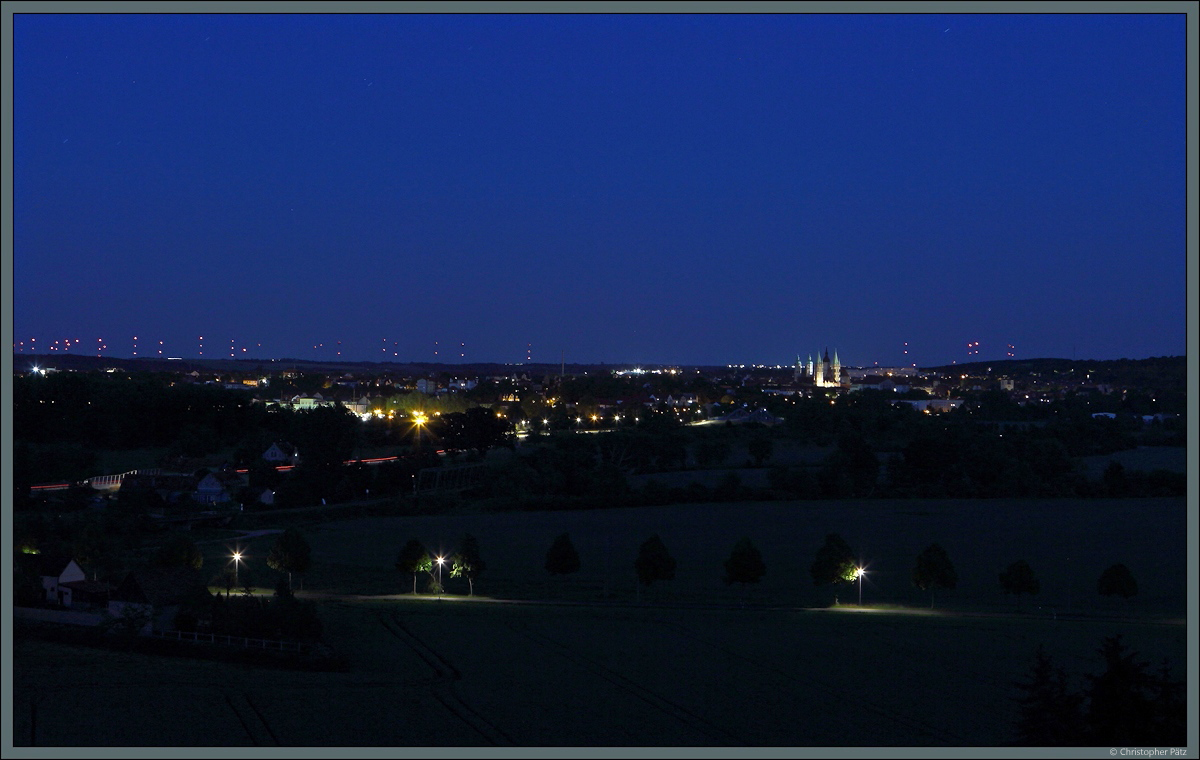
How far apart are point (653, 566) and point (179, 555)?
8445mm

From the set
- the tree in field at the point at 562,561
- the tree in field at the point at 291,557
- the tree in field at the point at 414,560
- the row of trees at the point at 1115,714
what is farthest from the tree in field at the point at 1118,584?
the tree in field at the point at 291,557

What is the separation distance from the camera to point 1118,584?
661 inches

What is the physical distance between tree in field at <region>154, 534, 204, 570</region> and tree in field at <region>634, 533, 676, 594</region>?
7.85 m

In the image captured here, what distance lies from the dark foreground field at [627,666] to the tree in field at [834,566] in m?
0.40

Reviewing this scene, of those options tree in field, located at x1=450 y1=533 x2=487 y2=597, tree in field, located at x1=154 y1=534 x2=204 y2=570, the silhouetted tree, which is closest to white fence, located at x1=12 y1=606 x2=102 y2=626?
tree in field, located at x1=154 y1=534 x2=204 y2=570

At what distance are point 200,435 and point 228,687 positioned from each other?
101ft

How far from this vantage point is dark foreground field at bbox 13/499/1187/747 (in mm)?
9727

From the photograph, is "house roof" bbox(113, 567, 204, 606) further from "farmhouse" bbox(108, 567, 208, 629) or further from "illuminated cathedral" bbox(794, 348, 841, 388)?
"illuminated cathedral" bbox(794, 348, 841, 388)

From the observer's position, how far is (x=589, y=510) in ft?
94.5

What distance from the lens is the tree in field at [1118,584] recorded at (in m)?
16.7

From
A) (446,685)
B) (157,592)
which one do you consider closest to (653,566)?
(446,685)

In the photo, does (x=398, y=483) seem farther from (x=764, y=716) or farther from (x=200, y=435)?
(x=764, y=716)

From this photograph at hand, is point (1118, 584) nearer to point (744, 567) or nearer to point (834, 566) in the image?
point (834, 566)

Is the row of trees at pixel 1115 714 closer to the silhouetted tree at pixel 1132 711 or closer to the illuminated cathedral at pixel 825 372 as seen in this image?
the silhouetted tree at pixel 1132 711
